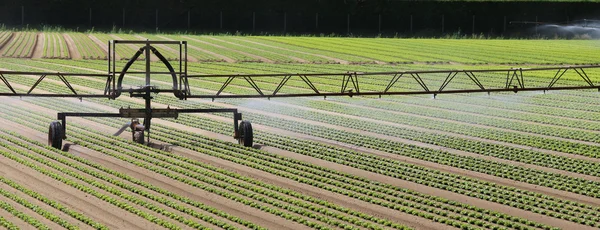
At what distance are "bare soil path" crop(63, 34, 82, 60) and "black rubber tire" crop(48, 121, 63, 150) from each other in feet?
121

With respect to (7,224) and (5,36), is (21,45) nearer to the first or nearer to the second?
(5,36)

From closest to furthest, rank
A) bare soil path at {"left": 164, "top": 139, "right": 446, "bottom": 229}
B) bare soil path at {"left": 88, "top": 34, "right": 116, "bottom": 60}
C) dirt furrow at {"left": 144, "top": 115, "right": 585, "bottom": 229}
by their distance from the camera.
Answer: bare soil path at {"left": 164, "top": 139, "right": 446, "bottom": 229}, dirt furrow at {"left": 144, "top": 115, "right": 585, "bottom": 229}, bare soil path at {"left": 88, "top": 34, "right": 116, "bottom": 60}

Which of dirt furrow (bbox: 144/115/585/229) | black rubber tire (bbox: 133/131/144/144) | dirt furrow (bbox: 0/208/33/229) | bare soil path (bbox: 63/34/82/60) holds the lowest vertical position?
dirt furrow (bbox: 0/208/33/229)

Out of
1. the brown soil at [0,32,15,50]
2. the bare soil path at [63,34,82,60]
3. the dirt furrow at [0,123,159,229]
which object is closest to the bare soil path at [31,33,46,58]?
the bare soil path at [63,34,82,60]

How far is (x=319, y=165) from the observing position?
2708cm

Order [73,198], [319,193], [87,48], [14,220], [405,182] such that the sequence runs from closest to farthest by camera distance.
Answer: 1. [14,220]
2. [73,198]
3. [319,193]
4. [405,182]
5. [87,48]

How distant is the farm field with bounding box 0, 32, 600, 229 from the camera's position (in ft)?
68.5

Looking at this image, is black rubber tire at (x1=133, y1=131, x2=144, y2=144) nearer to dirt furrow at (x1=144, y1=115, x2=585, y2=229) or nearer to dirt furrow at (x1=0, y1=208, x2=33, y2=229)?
dirt furrow at (x1=144, y1=115, x2=585, y2=229)

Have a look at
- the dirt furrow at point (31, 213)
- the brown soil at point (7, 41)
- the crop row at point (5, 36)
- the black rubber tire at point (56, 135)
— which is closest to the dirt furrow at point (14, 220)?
the dirt furrow at point (31, 213)

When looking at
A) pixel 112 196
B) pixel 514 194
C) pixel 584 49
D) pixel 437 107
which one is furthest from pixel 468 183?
pixel 584 49

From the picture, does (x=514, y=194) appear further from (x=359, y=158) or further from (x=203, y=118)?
(x=203, y=118)

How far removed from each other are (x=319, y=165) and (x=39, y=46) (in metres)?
48.8

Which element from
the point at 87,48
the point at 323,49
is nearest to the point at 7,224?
the point at 87,48

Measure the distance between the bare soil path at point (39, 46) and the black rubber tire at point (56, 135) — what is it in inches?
1499
